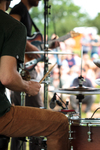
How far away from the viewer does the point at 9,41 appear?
5.79 feet

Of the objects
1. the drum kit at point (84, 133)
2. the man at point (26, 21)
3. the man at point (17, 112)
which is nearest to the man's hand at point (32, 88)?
the man at point (17, 112)

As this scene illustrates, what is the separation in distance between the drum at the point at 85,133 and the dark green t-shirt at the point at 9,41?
50cm

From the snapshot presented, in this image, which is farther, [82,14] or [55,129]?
[82,14]

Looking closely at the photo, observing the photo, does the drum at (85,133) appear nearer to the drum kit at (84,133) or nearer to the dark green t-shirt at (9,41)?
the drum kit at (84,133)

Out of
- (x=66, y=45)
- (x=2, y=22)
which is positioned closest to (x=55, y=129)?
(x=2, y=22)

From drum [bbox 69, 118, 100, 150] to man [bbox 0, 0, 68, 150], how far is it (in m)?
0.15

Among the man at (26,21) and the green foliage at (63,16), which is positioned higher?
the green foliage at (63,16)

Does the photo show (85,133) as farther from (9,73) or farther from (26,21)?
(26,21)

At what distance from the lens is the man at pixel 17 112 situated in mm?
1715

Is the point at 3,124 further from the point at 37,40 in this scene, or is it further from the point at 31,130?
the point at 37,40

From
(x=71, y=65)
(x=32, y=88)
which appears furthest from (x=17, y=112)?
(x=71, y=65)

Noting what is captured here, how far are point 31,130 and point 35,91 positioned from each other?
269mm

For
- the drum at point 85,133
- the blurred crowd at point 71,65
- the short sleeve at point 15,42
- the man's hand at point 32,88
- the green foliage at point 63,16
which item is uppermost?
the green foliage at point 63,16

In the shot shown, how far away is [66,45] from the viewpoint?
28.2ft
